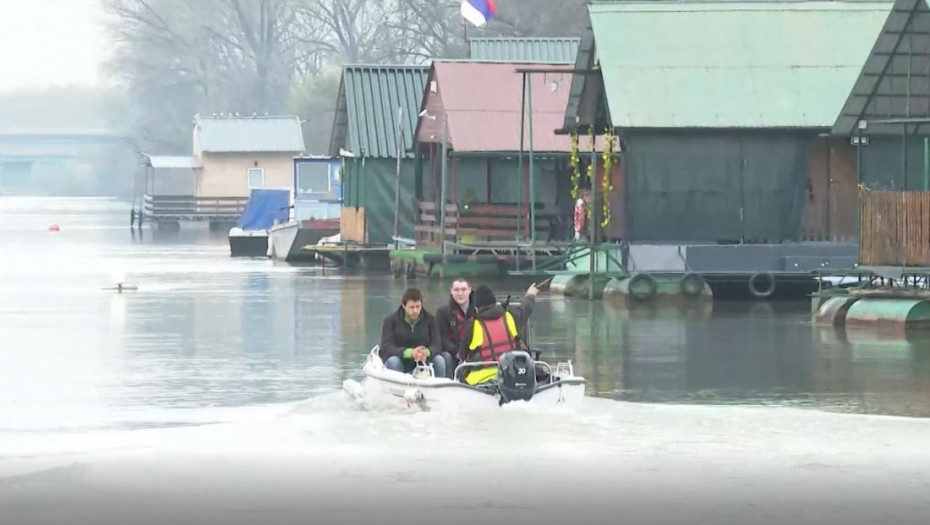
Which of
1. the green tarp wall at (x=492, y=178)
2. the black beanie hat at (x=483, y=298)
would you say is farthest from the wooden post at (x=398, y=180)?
the black beanie hat at (x=483, y=298)

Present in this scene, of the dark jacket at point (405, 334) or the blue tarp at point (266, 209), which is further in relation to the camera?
the blue tarp at point (266, 209)

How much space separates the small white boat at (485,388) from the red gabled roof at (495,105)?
2562cm

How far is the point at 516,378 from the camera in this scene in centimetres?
1966

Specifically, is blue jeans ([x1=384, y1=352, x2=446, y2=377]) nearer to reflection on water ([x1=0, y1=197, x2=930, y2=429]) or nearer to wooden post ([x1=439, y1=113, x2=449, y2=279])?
reflection on water ([x1=0, y1=197, x2=930, y2=429])

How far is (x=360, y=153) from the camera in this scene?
55312 mm

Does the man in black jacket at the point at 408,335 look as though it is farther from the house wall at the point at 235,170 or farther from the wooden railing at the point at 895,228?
the house wall at the point at 235,170

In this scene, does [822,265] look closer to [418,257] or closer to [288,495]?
[418,257]

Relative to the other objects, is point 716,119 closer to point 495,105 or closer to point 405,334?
point 495,105

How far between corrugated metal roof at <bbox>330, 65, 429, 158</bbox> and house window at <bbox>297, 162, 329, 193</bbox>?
965 centimetres

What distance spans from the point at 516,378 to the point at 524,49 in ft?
142

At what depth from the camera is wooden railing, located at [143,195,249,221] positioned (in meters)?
98.3

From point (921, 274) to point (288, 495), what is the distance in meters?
16.8

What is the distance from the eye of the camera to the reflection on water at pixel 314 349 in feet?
74.8

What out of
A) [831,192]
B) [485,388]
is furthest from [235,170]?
[485,388]
